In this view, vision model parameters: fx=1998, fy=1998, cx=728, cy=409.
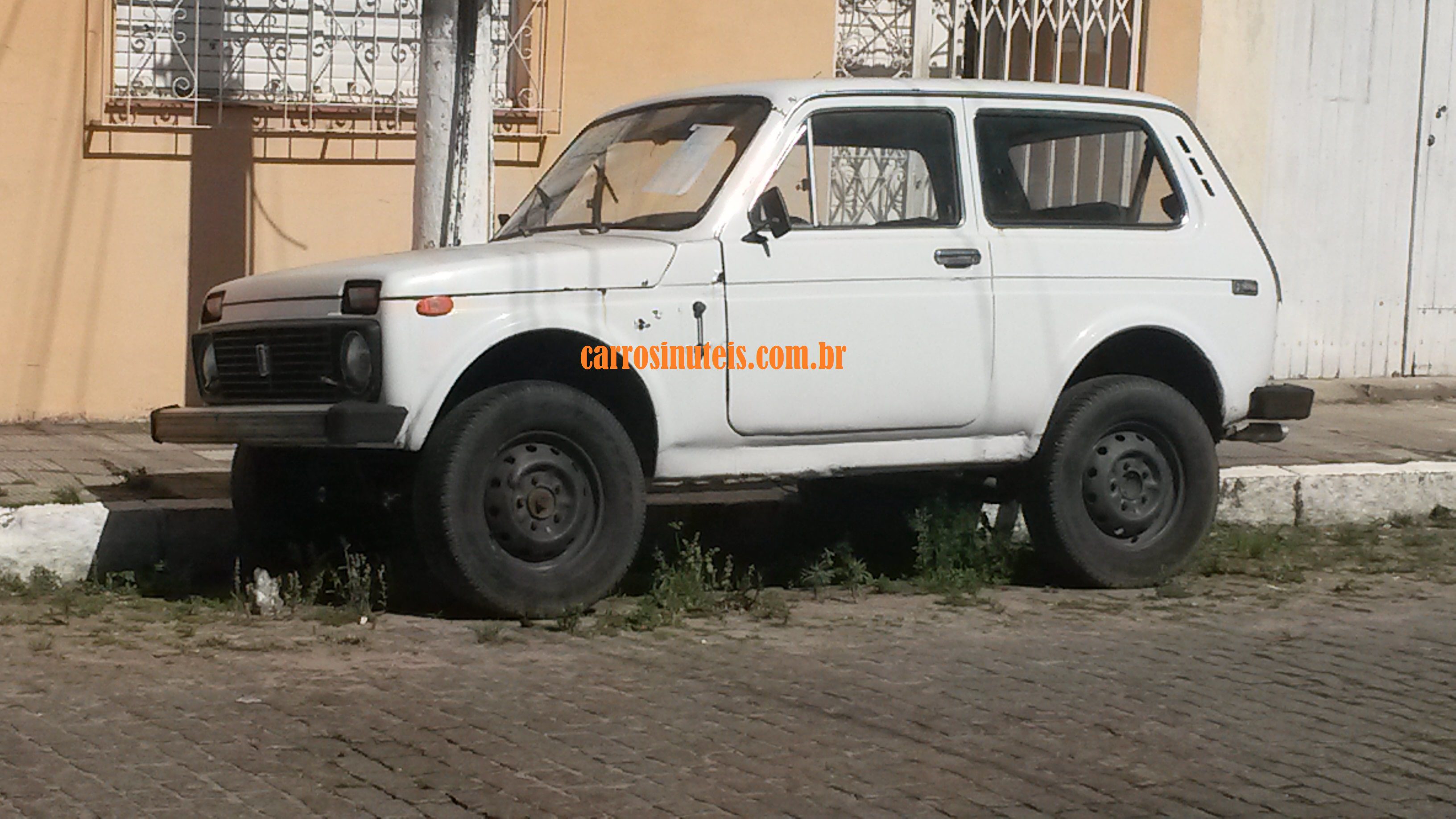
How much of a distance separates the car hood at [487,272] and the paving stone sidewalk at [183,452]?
4.52 ft

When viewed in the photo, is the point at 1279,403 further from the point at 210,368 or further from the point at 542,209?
the point at 210,368

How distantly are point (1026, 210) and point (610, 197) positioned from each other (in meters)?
1.51

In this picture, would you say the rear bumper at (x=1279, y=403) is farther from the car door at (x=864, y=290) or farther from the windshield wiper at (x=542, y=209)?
the windshield wiper at (x=542, y=209)

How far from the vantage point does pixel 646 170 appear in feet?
23.3

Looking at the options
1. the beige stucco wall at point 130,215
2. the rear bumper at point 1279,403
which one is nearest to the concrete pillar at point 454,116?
the beige stucco wall at point 130,215

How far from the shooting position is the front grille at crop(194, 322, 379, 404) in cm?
626

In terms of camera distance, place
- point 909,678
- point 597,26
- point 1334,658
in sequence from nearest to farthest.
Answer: point 909,678 → point 1334,658 → point 597,26

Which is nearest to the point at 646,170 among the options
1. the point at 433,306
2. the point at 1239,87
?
the point at 433,306

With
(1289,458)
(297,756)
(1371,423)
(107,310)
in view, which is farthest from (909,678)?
(1371,423)

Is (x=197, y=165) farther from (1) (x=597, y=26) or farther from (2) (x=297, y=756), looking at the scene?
(2) (x=297, y=756)

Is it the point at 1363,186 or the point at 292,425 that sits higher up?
the point at 1363,186

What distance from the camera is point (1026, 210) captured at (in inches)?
285

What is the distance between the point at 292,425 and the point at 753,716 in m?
1.89

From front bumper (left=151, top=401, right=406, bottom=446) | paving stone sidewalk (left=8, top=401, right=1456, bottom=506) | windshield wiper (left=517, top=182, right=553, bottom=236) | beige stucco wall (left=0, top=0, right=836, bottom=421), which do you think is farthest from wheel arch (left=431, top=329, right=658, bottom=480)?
beige stucco wall (left=0, top=0, right=836, bottom=421)
